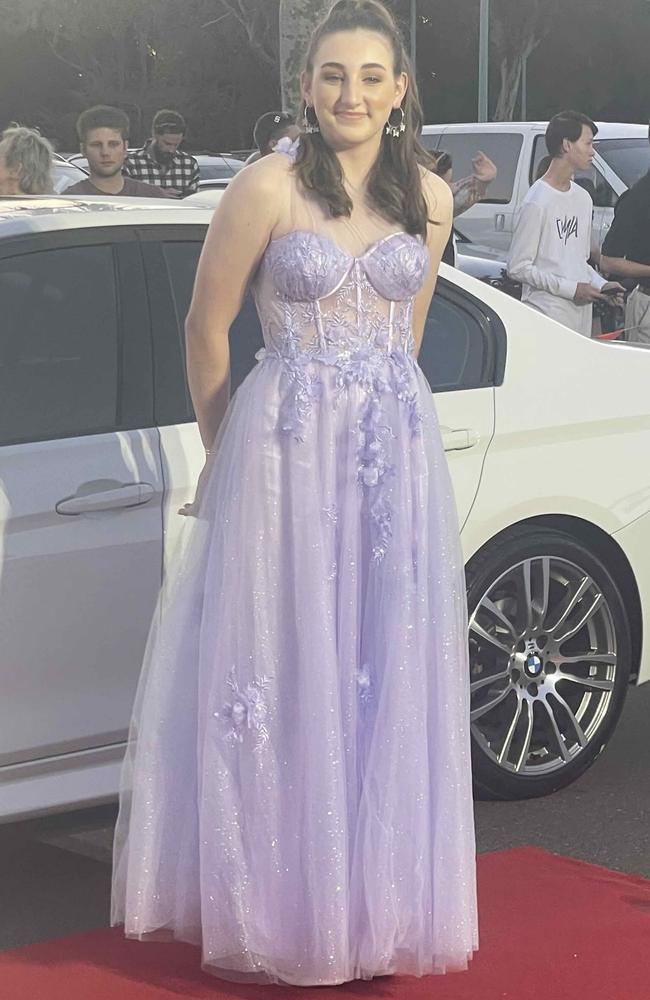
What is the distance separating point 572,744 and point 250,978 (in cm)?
177

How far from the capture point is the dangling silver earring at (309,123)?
3588 millimetres

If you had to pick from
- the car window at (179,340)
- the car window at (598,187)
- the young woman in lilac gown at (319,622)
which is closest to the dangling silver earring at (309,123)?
the young woman in lilac gown at (319,622)

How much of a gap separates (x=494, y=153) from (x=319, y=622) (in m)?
12.5

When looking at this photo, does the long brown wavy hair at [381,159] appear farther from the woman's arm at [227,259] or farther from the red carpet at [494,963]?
the red carpet at [494,963]

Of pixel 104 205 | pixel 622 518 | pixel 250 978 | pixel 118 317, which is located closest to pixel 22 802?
pixel 250 978

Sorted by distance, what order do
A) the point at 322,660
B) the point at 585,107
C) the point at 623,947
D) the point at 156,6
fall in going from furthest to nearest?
the point at 156,6
the point at 585,107
the point at 623,947
the point at 322,660

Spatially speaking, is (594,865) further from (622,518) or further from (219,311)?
(219,311)

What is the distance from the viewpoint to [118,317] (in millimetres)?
4566

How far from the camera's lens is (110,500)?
14.1 ft

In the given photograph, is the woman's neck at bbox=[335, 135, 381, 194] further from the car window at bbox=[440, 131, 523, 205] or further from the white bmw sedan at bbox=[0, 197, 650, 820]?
the car window at bbox=[440, 131, 523, 205]

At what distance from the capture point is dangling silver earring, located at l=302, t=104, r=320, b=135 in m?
3.59

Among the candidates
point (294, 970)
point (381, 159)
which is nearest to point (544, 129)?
point (381, 159)

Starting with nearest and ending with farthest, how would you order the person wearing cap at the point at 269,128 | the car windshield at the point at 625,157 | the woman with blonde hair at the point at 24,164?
the woman with blonde hair at the point at 24,164 → the person wearing cap at the point at 269,128 → the car windshield at the point at 625,157

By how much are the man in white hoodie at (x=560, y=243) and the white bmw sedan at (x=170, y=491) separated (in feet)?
10.4
